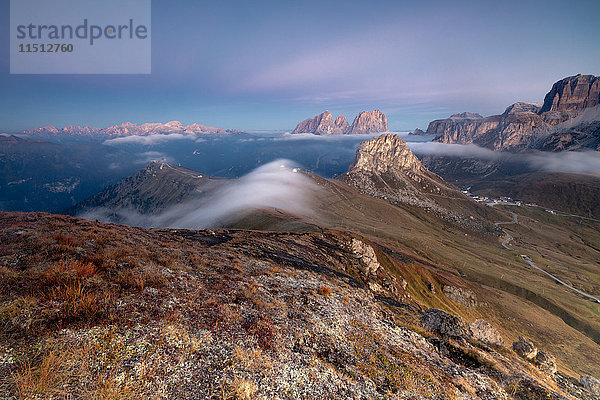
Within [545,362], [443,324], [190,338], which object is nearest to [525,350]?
Answer: [545,362]

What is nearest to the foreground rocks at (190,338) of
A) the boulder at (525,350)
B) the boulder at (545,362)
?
the boulder at (545,362)

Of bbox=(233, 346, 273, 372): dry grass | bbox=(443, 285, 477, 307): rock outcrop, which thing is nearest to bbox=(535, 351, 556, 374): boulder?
bbox=(233, 346, 273, 372): dry grass

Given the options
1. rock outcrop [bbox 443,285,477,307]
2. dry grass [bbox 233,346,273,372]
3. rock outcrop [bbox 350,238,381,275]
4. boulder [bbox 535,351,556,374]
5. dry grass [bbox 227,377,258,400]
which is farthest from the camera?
rock outcrop [bbox 443,285,477,307]

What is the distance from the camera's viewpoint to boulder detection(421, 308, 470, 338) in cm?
2066

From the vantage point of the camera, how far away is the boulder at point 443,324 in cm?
2066

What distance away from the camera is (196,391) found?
8.23 m

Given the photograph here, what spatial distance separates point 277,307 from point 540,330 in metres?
129

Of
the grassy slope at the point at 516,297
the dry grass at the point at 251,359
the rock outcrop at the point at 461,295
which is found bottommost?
the grassy slope at the point at 516,297

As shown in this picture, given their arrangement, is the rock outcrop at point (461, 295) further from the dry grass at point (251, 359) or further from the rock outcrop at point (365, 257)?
the dry grass at point (251, 359)

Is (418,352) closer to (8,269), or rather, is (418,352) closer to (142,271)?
(142,271)

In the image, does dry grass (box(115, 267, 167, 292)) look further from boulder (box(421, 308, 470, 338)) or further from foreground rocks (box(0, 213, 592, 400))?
boulder (box(421, 308, 470, 338))

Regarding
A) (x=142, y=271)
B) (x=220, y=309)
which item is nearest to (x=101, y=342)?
(x=220, y=309)

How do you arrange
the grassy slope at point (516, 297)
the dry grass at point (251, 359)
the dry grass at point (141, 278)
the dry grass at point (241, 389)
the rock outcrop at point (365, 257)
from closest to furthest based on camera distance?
the dry grass at point (241, 389)
the dry grass at point (251, 359)
the dry grass at point (141, 278)
the rock outcrop at point (365, 257)
the grassy slope at point (516, 297)

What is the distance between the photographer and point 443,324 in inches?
854
